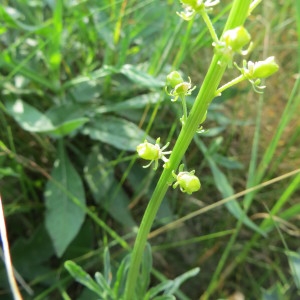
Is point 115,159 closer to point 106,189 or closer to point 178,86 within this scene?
point 106,189

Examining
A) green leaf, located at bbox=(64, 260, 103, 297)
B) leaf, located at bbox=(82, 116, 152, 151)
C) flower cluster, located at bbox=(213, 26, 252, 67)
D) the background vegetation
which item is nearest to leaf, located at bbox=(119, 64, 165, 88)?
the background vegetation

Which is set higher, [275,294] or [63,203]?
[63,203]

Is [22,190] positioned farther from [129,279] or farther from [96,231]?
[129,279]

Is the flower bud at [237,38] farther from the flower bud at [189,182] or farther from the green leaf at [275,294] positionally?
the green leaf at [275,294]

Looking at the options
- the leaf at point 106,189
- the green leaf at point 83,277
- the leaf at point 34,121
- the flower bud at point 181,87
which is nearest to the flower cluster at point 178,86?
the flower bud at point 181,87

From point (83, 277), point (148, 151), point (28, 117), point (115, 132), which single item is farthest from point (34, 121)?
point (148, 151)

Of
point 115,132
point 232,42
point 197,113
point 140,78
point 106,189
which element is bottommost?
point 106,189

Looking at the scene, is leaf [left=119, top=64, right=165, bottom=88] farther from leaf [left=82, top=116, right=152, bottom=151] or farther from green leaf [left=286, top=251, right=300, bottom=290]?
green leaf [left=286, top=251, right=300, bottom=290]
